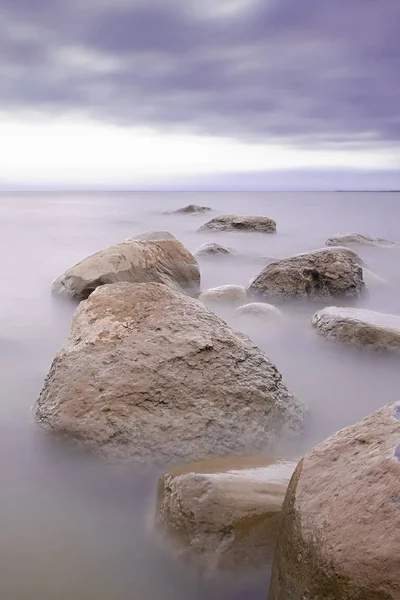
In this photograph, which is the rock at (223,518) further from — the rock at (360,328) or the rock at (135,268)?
the rock at (135,268)

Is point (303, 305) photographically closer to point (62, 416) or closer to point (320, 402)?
point (320, 402)

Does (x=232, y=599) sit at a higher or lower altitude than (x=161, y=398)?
lower

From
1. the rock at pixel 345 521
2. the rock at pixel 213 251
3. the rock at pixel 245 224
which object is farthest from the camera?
the rock at pixel 245 224

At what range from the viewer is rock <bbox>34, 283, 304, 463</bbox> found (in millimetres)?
2725

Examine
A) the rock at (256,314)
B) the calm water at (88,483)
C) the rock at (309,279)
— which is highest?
the rock at (309,279)

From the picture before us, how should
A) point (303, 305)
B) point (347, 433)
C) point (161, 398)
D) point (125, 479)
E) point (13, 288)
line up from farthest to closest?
point (13, 288) < point (303, 305) < point (161, 398) < point (125, 479) < point (347, 433)

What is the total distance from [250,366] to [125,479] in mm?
951

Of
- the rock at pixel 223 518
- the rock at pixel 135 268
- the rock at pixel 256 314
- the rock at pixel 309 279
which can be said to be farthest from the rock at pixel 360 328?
the rock at pixel 223 518

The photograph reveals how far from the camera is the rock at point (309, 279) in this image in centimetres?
638

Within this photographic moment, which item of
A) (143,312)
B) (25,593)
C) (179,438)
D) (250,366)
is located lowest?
(25,593)

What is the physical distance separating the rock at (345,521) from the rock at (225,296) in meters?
4.26

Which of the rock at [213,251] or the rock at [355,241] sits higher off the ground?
the rock at [355,241]

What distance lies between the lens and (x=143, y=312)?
11.1 ft

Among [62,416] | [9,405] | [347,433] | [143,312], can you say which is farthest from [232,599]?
[9,405]
